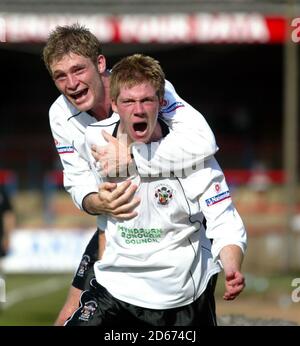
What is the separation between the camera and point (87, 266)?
662 centimetres

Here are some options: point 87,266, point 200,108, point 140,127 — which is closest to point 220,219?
point 140,127

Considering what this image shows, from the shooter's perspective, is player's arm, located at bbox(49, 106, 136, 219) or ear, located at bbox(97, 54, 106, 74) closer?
player's arm, located at bbox(49, 106, 136, 219)

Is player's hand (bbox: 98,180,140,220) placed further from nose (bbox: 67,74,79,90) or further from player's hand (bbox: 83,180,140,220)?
nose (bbox: 67,74,79,90)

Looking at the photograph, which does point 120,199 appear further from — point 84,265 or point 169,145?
point 84,265

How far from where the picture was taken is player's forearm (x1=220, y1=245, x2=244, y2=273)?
511 cm

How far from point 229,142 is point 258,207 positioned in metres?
4.55

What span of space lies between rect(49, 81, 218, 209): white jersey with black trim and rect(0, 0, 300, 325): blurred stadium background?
21.6 ft

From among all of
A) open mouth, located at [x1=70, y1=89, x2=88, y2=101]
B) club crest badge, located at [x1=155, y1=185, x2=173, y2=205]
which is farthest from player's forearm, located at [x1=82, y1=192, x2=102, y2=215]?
open mouth, located at [x1=70, y1=89, x2=88, y2=101]

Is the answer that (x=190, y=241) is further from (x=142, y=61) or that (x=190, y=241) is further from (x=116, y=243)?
(x=142, y=61)

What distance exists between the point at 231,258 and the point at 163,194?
1.70 ft

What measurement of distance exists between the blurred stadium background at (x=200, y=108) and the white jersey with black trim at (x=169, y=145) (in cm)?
660

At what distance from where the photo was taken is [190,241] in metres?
5.54

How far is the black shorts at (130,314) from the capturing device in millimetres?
5543
